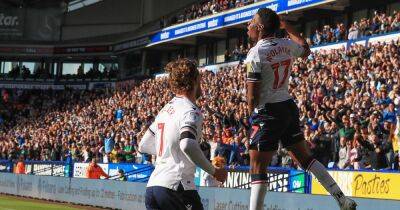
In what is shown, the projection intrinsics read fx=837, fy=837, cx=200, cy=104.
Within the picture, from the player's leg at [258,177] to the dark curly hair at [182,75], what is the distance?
1929 millimetres

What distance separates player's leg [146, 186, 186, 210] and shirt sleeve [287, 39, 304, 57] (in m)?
2.57

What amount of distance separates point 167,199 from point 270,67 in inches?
90.4

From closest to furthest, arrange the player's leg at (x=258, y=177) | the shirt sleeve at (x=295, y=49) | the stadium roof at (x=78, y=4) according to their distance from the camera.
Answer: the player's leg at (x=258, y=177) < the shirt sleeve at (x=295, y=49) < the stadium roof at (x=78, y=4)

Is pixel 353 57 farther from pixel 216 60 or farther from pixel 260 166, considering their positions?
pixel 216 60

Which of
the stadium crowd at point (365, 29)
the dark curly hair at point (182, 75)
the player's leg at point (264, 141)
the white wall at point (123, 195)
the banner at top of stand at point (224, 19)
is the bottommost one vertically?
the white wall at point (123, 195)

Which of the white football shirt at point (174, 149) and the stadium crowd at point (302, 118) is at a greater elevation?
the stadium crowd at point (302, 118)

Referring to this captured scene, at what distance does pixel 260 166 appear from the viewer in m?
7.71

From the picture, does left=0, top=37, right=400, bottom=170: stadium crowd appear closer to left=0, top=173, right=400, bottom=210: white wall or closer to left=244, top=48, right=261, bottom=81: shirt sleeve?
left=244, top=48, right=261, bottom=81: shirt sleeve

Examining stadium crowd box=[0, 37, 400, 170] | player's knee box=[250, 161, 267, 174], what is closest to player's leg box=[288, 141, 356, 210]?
player's knee box=[250, 161, 267, 174]

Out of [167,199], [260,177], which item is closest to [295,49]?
[260,177]

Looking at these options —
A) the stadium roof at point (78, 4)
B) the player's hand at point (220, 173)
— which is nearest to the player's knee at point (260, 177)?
the player's hand at point (220, 173)

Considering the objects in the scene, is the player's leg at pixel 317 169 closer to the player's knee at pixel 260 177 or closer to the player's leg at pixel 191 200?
the player's knee at pixel 260 177

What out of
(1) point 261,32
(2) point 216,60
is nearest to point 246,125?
(1) point 261,32

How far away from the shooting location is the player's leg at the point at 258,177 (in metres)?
7.59
